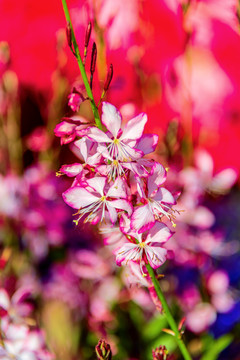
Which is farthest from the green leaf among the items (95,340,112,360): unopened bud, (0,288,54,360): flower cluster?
(95,340,112,360): unopened bud

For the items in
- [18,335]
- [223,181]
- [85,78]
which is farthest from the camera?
[223,181]

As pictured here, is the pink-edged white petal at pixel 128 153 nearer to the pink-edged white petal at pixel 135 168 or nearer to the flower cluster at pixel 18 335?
the pink-edged white petal at pixel 135 168

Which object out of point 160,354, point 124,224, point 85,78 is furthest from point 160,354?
point 85,78

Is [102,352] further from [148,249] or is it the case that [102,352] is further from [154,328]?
[154,328]

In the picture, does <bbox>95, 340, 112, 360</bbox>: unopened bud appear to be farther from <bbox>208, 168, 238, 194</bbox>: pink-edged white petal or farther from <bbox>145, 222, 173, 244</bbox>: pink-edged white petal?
<bbox>208, 168, 238, 194</bbox>: pink-edged white petal

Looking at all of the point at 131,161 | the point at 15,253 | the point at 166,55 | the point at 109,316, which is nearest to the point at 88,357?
the point at 109,316

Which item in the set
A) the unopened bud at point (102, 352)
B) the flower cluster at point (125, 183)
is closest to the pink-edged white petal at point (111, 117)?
the flower cluster at point (125, 183)

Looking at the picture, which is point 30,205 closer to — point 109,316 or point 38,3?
point 109,316
